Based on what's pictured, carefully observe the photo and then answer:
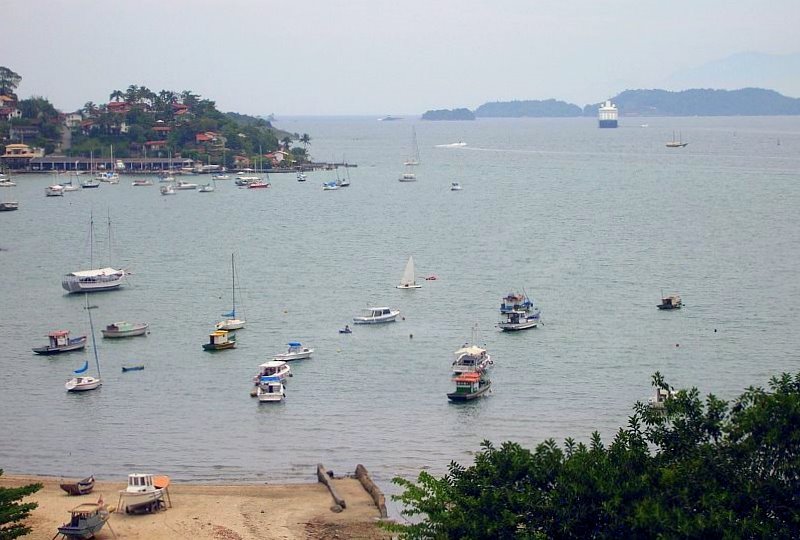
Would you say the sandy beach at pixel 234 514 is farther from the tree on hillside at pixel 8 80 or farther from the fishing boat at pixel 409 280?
the tree on hillside at pixel 8 80

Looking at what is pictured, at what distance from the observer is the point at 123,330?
41406 mm

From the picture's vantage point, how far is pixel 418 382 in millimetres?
34500

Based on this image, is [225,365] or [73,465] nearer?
[73,465]

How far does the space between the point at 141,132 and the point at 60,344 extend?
311 ft

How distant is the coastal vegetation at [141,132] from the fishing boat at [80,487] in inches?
3984

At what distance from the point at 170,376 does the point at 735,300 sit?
74.0 feet

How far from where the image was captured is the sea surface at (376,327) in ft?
98.4

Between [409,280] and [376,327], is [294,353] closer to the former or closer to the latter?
[376,327]

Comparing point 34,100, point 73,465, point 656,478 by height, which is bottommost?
point 73,465

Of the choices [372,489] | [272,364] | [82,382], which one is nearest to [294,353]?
[272,364]

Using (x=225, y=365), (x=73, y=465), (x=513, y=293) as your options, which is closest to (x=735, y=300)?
(x=513, y=293)

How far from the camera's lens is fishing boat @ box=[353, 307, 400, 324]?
4281 cm

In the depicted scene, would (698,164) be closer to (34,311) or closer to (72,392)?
(34,311)

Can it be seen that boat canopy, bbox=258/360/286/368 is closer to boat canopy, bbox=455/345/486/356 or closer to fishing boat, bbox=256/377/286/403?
fishing boat, bbox=256/377/286/403
